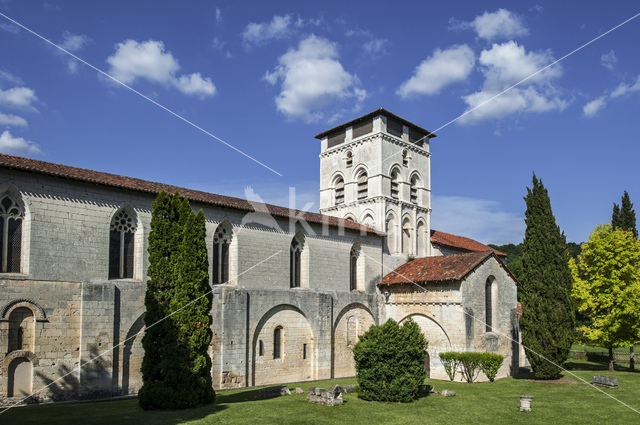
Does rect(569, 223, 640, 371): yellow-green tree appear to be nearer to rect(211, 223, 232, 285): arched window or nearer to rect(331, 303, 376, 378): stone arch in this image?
rect(331, 303, 376, 378): stone arch

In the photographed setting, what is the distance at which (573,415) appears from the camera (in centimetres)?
1636

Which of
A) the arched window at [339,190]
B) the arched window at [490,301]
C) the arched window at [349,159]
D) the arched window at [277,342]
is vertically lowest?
the arched window at [277,342]

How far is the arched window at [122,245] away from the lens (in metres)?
20.3

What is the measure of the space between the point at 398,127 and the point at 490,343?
52.9 feet

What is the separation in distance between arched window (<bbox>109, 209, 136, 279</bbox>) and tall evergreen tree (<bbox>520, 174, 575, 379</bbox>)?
18.6 m

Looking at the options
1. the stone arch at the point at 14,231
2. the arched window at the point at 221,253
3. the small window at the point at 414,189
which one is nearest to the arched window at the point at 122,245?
the stone arch at the point at 14,231

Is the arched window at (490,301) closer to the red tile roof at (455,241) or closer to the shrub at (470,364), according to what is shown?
the shrub at (470,364)

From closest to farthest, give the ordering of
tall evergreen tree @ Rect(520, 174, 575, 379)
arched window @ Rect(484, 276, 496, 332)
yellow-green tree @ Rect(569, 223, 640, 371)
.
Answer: tall evergreen tree @ Rect(520, 174, 575, 379), yellow-green tree @ Rect(569, 223, 640, 371), arched window @ Rect(484, 276, 496, 332)

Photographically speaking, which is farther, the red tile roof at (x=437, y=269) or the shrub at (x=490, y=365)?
the red tile roof at (x=437, y=269)

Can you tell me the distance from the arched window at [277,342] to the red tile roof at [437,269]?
26.2 ft

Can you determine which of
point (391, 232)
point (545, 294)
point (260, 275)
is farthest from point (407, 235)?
point (260, 275)

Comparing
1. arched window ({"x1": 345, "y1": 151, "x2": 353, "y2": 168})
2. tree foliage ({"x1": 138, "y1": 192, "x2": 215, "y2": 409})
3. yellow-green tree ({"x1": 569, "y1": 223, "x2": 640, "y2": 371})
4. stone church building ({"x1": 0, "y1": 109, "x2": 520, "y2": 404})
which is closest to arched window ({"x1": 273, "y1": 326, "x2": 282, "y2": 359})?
stone church building ({"x1": 0, "y1": 109, "x2": 520, "y2": 404})

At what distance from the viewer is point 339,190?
3672 centimetres

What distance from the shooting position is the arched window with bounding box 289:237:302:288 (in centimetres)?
2678
